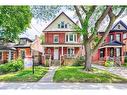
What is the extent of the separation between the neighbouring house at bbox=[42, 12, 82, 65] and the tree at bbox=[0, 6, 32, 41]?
15.5 ft

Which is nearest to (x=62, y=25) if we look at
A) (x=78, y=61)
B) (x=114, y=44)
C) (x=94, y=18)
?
(x=78, y=61)

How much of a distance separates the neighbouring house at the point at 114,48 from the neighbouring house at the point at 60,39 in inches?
83.1

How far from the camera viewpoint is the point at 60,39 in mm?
26469

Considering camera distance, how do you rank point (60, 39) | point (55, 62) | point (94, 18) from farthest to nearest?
point (60, 39) < point (55, 62) < point (94, 18)

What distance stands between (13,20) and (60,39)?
8.60 metres

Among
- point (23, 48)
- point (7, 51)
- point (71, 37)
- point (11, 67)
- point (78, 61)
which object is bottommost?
point (11, 67)

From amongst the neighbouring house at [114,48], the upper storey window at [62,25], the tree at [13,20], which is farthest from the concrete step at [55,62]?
the tree at [13,20]

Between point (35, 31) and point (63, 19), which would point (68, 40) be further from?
point (35, 31)

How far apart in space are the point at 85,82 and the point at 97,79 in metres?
0.70

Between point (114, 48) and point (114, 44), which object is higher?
point (114, 44)

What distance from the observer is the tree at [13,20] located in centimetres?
1697

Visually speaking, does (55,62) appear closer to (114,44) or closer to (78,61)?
(78,61)

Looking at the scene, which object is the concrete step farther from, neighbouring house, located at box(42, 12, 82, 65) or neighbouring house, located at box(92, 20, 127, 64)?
neighbouring house, located at box(92, 20, 127, 64)

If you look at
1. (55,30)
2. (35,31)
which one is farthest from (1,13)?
(55,30)
